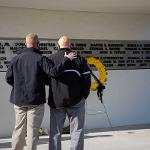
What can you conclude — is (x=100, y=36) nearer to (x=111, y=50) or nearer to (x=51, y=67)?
(x=111, y=50)

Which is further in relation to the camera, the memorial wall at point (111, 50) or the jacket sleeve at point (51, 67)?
the memorial wall at point (111, 50)

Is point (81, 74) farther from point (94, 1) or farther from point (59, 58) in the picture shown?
point (94, 1)

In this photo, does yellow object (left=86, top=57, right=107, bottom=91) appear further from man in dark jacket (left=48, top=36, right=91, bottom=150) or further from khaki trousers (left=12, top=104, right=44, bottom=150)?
khaki trousers (left=12, top=104, right=44, bottom=150)

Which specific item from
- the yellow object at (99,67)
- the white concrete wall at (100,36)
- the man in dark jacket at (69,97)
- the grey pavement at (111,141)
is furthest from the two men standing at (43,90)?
the yellow object at (99,67)

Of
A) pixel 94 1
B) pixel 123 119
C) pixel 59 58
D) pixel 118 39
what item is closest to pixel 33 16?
pixel 94 1

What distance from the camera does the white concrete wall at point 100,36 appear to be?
374 inches

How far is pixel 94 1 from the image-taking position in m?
9.09

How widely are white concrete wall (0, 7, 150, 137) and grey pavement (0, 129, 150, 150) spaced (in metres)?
0.76

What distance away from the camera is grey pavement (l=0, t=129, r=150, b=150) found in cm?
777

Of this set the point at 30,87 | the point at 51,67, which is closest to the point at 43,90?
the point at 30,87

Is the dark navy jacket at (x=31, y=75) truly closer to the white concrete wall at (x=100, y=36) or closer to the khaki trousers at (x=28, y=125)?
the khaki trousers at (x=28, y=125)

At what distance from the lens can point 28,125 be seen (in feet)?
17.6

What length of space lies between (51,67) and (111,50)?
5597 millimetres

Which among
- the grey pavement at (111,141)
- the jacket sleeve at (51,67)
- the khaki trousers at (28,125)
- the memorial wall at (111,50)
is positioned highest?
the memorial wall at (111,50)
